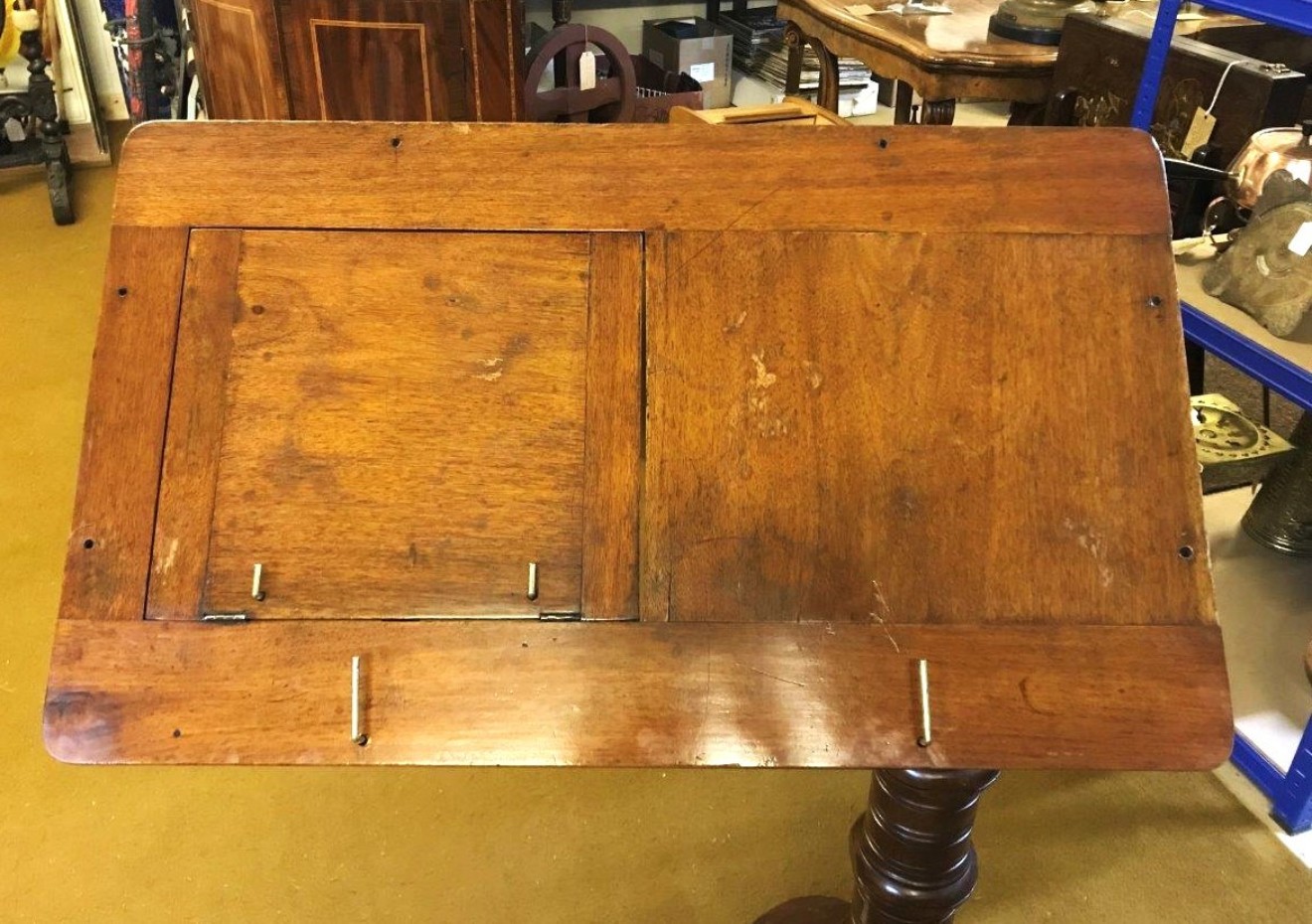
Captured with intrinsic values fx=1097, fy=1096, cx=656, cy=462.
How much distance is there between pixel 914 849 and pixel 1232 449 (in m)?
1.14

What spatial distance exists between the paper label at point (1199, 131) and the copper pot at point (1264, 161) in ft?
Answer: 0.31

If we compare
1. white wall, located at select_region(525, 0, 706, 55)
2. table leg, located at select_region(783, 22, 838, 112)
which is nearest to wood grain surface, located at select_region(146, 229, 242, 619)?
table leg, located at select_region(783, 22, 838, 112)

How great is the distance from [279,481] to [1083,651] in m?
0.61

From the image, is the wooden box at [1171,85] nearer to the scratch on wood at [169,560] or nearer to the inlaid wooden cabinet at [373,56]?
the inlaid wooden cabinet at [373,56]

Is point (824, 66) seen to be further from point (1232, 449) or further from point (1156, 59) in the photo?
point (1232, 449)

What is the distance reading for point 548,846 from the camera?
1.55m

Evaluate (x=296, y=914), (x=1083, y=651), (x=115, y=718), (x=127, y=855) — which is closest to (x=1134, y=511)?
(x=1083, y=651)

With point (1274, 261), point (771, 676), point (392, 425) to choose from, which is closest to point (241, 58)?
point (392, 425)

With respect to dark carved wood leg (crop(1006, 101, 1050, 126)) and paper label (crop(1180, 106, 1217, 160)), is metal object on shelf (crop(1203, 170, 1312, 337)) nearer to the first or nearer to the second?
paper label (crop(1180, 106, 1217, 160))

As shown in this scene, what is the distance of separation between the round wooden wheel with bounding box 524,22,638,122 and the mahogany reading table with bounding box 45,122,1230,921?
7.22 feet

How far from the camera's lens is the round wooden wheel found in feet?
9.93

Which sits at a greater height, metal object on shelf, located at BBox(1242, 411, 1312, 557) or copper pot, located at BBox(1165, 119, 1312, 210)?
copper pot, located at BBox(1165, 119, 1312, 210)

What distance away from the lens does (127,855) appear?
1531 mm

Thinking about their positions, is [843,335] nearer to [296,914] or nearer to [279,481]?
[279,481]
